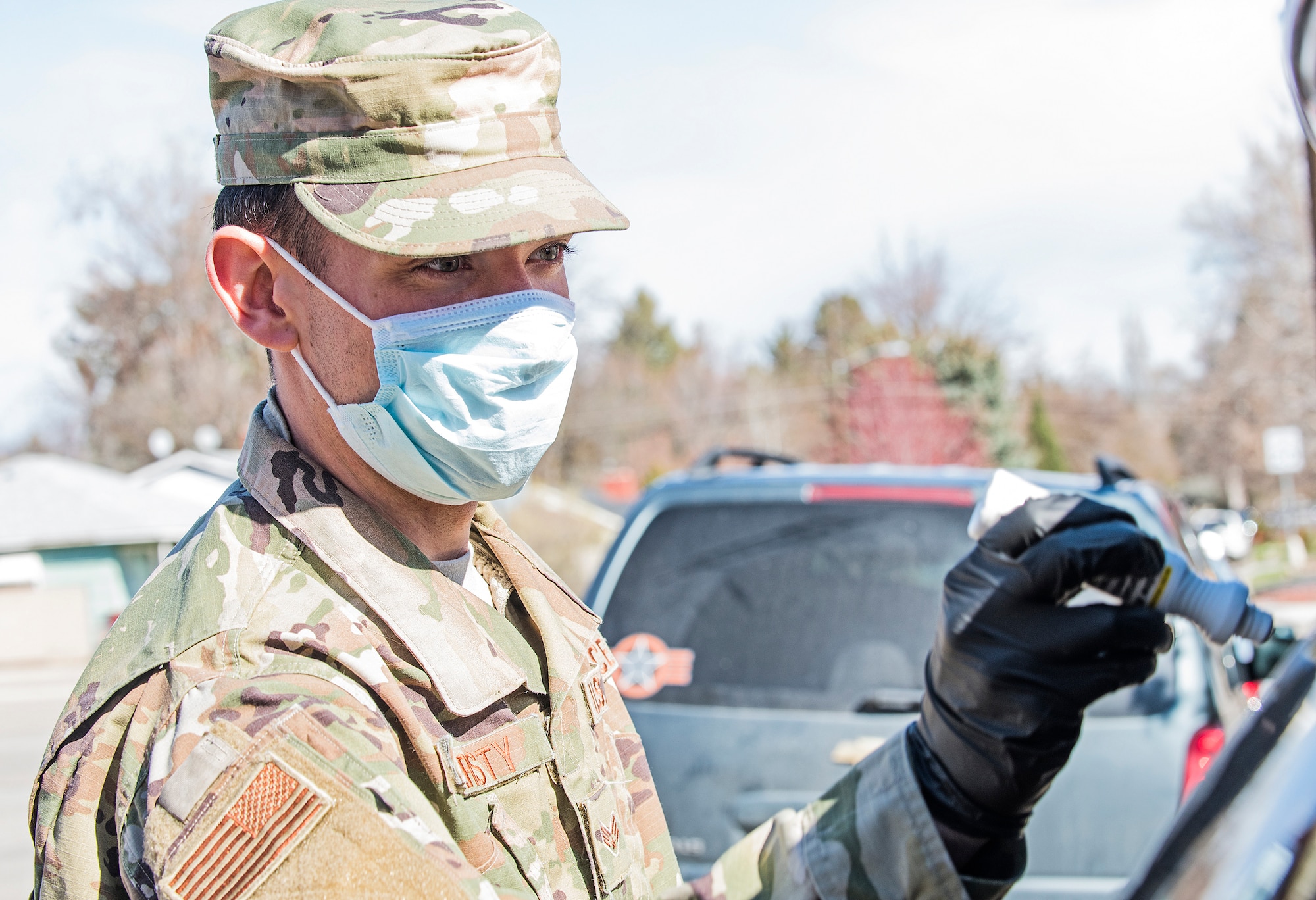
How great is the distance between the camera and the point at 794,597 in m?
3.13

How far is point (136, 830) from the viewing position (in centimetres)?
114

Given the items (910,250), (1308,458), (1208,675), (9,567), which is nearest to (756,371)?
(910,250)

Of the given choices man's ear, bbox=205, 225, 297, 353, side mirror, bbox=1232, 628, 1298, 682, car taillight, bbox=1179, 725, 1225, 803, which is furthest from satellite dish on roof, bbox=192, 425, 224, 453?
man's ear, bbox=205, 225, 297, 353

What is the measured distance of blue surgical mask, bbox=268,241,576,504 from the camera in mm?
1542

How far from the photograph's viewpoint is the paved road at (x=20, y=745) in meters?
7.68

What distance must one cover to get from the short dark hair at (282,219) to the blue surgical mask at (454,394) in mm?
18

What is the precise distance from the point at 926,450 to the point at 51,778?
29.2 m

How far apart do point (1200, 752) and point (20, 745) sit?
1371 cm

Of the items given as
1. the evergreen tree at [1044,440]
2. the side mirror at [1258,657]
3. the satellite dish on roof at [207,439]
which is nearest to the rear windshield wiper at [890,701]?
the side mirror at [1258,657]

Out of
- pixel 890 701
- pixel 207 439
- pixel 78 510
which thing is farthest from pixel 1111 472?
pixel 78 510

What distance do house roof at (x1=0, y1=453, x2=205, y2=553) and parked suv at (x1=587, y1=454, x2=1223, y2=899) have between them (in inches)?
1069

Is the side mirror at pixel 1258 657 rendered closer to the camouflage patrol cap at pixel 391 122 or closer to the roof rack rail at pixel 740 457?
the roof rack rail at pixel 740 457

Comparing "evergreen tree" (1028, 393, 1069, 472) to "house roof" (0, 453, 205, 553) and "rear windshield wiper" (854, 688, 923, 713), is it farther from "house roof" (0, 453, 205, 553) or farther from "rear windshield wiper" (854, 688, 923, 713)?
"rear windshield wiper" (854, 688, 923, 713)

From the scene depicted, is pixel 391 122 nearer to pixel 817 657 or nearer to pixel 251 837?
pixel 251 837
